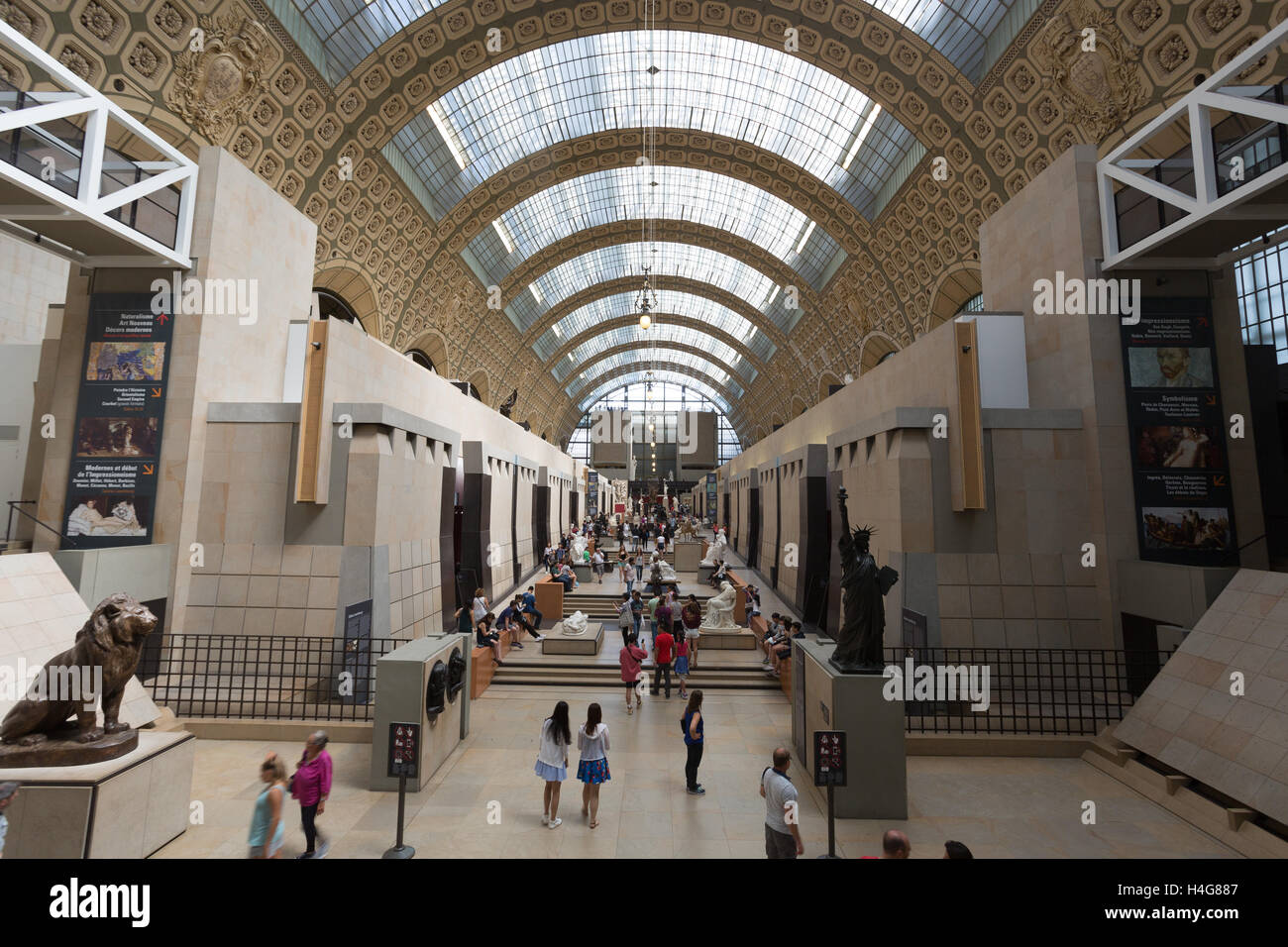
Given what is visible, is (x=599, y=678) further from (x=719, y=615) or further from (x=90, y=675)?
(x=90, y=675)

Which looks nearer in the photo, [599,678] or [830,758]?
[830,758]

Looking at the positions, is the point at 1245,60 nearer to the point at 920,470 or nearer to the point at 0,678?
the point at 920,470

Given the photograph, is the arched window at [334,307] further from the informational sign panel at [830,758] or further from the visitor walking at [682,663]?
the informational sign panel at [830,758]

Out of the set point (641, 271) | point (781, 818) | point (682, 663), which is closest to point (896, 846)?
point (781, 818)

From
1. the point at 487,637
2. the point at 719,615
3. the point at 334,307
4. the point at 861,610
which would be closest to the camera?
the point at 861,610

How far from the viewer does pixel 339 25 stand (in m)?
18.3

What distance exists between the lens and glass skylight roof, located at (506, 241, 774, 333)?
41969 millimetres

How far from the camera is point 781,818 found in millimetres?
4867

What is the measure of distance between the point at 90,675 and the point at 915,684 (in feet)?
34.1

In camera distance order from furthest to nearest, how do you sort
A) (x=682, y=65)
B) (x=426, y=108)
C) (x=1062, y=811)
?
(x=682, y=65) < (x=426, y=108) < (x=1062, y=811)

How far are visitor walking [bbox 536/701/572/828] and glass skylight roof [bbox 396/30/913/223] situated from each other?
24.2 meters
